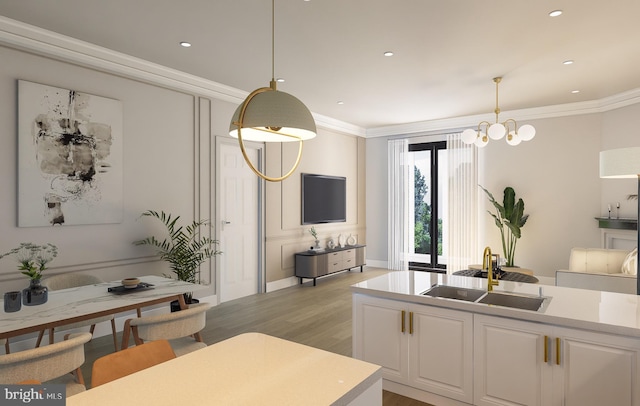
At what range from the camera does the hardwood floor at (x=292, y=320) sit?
346 centimetres

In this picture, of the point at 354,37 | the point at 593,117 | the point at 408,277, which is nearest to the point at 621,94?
the point at 593,117

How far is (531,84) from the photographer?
Answer: 4.78m

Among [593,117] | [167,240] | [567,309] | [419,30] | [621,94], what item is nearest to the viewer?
[567,309]

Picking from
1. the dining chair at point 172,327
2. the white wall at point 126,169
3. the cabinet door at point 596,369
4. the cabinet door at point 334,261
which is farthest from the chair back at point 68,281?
the cabinet door at point 334,261

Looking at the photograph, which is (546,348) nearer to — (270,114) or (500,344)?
(500,344)

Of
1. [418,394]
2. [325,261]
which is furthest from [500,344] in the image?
[325,261]

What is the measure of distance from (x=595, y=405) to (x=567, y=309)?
1.50 feet

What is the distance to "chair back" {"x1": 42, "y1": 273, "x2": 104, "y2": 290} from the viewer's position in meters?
3.05

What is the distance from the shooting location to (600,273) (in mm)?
4090

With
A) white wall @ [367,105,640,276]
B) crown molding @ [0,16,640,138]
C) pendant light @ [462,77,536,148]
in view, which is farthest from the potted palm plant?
pendant light @ [462,77,536,148]

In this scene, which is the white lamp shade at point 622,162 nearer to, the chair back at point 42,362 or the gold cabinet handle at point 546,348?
the gold cabinet handle at point 546,348

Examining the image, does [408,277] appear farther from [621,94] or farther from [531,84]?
[621,94]

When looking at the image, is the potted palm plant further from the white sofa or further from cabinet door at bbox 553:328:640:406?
cabinet door at bbox 553:328:640:406

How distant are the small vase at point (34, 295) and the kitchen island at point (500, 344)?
1962 millimetres
